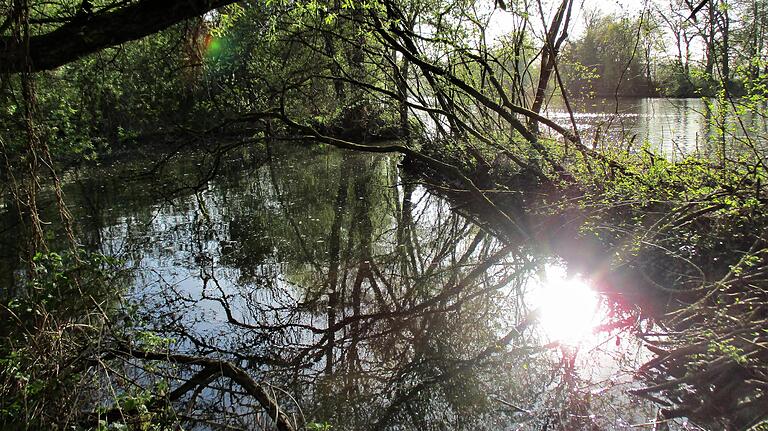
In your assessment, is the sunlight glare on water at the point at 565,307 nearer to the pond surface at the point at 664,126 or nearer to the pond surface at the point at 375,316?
the pond surface at the point at 375,316

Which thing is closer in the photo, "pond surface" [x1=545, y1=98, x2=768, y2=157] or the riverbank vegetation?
the riverbank vegetation

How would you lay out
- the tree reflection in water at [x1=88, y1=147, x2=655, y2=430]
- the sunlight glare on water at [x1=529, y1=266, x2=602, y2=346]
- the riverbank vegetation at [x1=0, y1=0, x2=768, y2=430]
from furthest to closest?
the sunlight glare on water at [x1=529, y1=266, x2=602, y2=346] < the tree reflection in water at [x1=88, y1=147, x2=655, y2=430] < the riverbank vegetation at [x1=0, y1=0, x2=768, y2=430]

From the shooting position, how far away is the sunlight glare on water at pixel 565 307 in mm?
4922

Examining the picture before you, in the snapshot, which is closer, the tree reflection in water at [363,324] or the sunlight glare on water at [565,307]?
the tree reflection in water at [363,324]

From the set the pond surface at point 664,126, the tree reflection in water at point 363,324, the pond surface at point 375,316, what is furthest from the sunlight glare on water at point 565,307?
the pond surface at point 664,126

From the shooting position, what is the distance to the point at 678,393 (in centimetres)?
368

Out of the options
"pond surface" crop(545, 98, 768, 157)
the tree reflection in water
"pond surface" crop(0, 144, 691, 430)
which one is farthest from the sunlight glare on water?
"pond surface" crop(545, 98, 768, 157)

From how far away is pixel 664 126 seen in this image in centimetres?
1616

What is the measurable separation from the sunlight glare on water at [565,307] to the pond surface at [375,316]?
0.02m

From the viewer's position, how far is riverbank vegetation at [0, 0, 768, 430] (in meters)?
3.08

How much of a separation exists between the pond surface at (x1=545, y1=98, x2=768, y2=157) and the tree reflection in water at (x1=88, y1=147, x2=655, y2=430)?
214 cm

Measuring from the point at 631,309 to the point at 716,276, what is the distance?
0.81 metres

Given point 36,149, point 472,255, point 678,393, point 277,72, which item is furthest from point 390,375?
point 277,72

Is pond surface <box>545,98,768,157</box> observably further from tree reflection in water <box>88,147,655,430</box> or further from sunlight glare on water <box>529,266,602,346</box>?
tree reflection in water <box>88,147,655,430</box>
